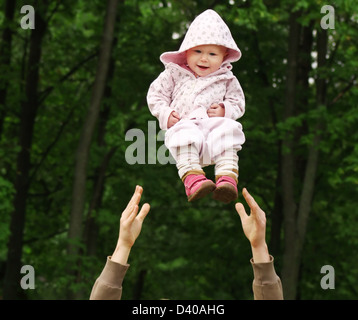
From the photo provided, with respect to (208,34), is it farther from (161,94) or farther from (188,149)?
(188,149)

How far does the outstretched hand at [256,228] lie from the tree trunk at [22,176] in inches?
493

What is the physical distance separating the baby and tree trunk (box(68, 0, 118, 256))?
7.74 m

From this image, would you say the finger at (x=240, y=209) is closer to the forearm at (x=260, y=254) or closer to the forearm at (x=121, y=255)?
the forearm at (x=260, y=254)

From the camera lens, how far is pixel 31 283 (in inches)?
575

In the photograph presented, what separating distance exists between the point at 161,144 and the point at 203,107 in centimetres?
834

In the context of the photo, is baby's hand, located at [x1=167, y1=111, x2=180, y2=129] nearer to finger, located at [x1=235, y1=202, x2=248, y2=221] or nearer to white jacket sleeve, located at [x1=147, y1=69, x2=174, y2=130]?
white jacket sleeve, located at [x1=147, y1=69, x2=174, y2=130]

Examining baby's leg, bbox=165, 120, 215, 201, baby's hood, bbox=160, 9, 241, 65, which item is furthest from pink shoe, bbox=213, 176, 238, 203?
baby's hood, bbox=160, 9, 241, 65

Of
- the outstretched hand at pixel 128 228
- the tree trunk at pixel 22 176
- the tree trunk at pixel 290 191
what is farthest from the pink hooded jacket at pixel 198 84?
the tree trunk at pixel 22 176

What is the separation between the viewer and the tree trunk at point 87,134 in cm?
1241

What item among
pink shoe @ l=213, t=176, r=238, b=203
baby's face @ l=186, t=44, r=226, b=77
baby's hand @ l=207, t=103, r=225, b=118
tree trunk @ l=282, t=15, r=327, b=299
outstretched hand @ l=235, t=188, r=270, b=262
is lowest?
outstretched hand @ l=235, t=188, r=270, b=262

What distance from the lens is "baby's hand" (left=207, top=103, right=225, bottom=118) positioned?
450cm

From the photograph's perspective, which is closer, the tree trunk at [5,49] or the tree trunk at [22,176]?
the tree trunk at [5,49]

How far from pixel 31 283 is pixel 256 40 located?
6993mm
